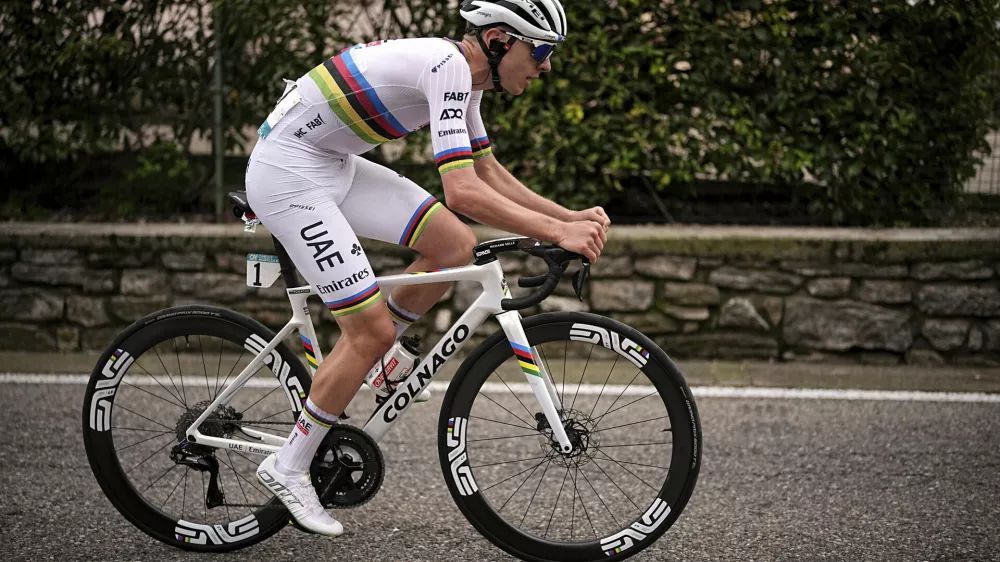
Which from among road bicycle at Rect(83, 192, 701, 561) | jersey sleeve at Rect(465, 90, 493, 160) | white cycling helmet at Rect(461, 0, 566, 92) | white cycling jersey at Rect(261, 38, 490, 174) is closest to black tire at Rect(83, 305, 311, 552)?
road bicycle at Rect(83, 192, 701, 561)

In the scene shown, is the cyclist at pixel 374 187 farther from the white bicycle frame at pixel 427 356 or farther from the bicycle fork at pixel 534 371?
the bicycle fork at pixel 534 371

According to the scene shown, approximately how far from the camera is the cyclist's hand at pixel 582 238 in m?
3.21

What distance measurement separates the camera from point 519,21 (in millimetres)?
3250

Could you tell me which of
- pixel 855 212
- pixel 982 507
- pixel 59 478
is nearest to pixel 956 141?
pixel 855 212

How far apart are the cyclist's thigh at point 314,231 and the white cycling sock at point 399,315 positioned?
19cm

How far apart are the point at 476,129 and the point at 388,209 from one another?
1.33 ft

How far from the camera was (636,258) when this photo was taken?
6.45 meters

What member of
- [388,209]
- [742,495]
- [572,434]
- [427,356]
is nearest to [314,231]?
[388,209]

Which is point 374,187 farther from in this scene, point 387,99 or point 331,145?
point 387,99

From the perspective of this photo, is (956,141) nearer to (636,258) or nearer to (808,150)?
(808,150)

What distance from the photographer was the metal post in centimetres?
712

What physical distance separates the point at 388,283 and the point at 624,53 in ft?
12.7

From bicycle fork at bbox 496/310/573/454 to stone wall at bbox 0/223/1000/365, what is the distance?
301cm

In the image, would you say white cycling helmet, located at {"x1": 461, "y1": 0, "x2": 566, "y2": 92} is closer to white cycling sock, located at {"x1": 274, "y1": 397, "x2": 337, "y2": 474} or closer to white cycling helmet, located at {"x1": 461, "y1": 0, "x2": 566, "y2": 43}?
white cycling helmet, located at {"x1": 461, "y1": 0, "x2": 566, "y2": 43}
